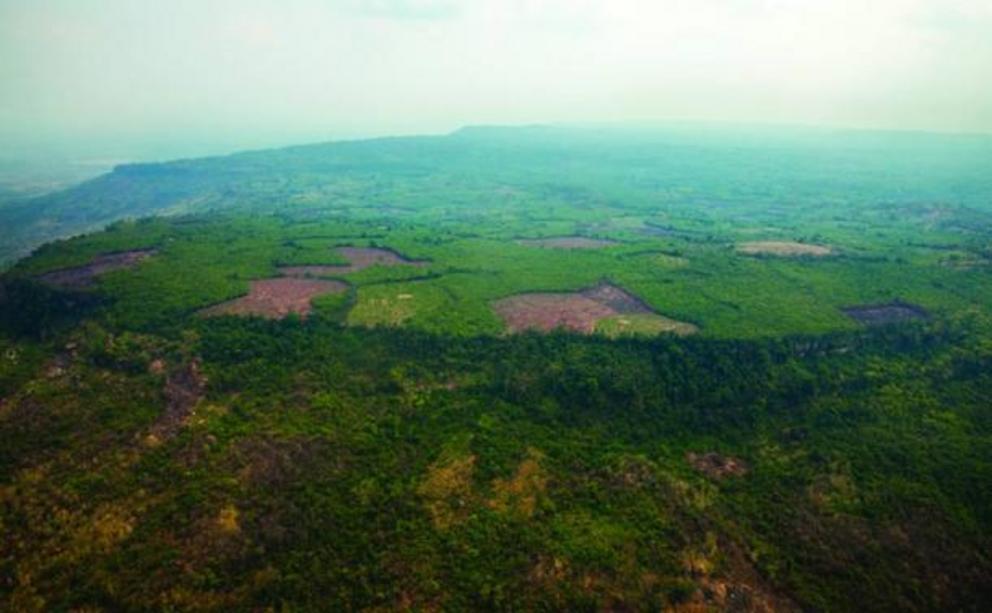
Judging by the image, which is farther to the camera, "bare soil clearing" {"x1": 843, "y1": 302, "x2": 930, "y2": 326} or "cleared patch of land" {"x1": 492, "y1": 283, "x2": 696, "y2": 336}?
"bare soil clearing" {"x1": 843, "y1": 302, "x2": 930, "y2": 326}

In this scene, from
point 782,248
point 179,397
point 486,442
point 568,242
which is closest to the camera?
point 486,442

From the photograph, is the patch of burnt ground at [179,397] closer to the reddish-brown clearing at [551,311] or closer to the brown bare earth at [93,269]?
the brown bare earth at [93,269]

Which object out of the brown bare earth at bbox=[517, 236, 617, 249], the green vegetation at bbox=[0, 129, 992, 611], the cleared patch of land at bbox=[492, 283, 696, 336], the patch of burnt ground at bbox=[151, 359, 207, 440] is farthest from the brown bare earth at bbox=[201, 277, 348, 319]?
the brown bare earth at bbox=[517, 236, 617, 249]

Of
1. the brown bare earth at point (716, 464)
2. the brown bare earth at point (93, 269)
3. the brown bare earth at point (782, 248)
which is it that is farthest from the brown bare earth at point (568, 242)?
the brown bare earth at point (93, 269)

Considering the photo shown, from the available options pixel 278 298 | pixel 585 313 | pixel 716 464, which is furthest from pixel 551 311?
pixel 278 298

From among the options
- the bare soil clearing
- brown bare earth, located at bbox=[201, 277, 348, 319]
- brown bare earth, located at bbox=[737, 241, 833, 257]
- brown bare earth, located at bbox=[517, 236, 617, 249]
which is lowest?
brown bare earth, located at bbox=[517, 236, 617, 249]

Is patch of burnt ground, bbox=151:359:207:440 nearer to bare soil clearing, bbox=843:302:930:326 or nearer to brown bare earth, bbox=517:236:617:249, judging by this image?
bare soil clearing, bbox=843:302:930:326

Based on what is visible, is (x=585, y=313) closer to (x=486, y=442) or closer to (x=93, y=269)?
(x=486, y=442)
